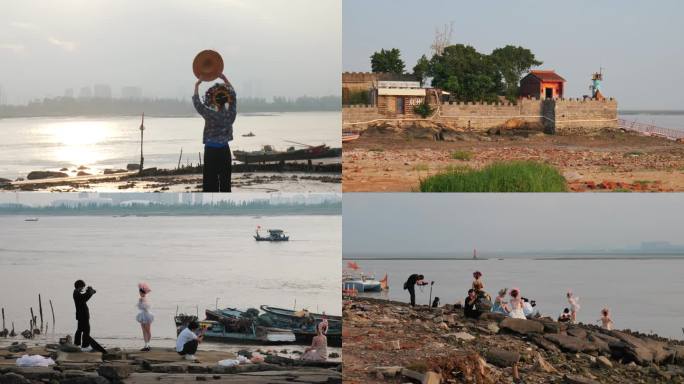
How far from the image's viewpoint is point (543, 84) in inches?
422

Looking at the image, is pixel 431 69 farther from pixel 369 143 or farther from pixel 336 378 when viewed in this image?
pixel 336 378

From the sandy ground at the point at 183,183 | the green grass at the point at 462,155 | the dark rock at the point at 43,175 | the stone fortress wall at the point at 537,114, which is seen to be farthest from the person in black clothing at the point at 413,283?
the dark rock at the point at 43,175

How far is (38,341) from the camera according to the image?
9891 mm

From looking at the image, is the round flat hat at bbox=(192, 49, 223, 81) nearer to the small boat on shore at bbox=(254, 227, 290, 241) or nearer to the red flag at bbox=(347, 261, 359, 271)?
the small boat on shore at bbox=(254, 227, 290, 241)

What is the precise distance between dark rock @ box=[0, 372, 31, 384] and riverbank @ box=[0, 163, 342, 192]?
190cm

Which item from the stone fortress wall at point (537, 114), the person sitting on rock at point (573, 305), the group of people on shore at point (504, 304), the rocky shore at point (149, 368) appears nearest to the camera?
the rocky shore at point (149, 368)

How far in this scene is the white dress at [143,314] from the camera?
9734 millimetres

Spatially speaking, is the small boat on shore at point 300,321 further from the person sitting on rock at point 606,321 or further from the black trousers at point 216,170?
the person sitting on rock at point 606,321

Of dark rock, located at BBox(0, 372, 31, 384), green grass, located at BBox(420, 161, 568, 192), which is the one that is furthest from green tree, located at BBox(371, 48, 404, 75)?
dark rock, located at BBox(0, 372, 31, 384)

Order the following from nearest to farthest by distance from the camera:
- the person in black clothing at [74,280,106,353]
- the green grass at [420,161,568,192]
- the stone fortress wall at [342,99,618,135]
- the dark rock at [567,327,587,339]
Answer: the person in black clothing at [74,280,106,353]
the dark rock at [567,327,587,339]
the green grass at [420,161,568,192]
the stone fortress wall at [342,99,618,135]

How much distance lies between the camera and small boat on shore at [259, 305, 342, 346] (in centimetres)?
979

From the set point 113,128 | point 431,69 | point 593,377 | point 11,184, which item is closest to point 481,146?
point 431,69

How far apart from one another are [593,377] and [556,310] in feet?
3.95

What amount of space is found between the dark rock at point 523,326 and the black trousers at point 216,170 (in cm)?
294
